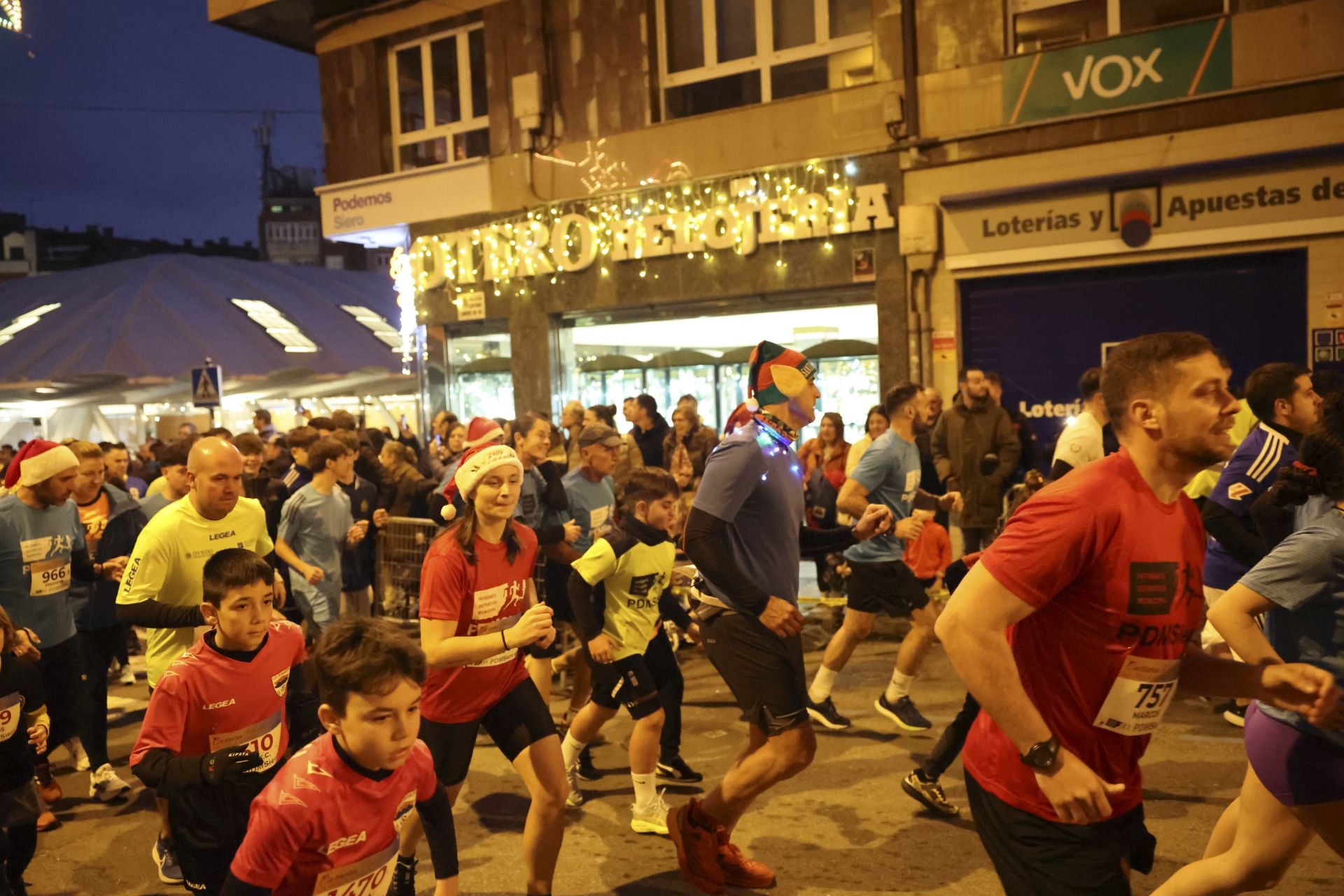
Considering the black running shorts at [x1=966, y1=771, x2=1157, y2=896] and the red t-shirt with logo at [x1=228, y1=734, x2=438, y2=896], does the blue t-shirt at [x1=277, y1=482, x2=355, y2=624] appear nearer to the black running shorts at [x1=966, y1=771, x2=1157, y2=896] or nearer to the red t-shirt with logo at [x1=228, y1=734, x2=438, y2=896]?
the red t-shirt with logo at [x1=228, y1=734, x2=438, y2=896]

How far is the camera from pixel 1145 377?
8.87 feet

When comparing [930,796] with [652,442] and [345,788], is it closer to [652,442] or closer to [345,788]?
[345,788]

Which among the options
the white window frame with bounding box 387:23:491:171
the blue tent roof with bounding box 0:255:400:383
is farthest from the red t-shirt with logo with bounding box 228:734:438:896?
the blue tent roof with bounding box 0:255:400:383

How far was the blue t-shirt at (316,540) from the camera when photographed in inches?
292

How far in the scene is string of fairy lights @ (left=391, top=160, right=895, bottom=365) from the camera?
1390 centimetres

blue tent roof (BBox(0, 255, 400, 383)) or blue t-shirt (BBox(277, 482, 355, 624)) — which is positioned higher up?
blue tent roof (BBox(0, 255, 400, 383))

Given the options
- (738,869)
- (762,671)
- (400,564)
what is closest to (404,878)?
(738,869)

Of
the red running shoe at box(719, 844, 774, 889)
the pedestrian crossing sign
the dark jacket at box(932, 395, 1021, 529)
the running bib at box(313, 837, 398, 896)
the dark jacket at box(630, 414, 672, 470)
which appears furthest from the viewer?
the pedestrian crossing sign

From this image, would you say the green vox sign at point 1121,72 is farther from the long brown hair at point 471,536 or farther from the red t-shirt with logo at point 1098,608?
the red t-shirt with logo at point 1098,608

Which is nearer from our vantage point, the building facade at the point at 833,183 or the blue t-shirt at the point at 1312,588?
the blue t-shirt at the point at 1312,588

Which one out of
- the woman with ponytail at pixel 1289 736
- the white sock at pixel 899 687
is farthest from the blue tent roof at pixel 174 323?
the woman with ponytail at pixel 1289 736

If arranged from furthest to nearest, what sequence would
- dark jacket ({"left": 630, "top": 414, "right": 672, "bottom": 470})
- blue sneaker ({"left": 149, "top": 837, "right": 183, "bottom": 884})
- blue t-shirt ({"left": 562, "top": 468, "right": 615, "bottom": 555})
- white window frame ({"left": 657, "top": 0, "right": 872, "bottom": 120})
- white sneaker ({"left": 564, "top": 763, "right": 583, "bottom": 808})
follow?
white window frame ({"left": 657, "top": 0, "right": 872, "bottom": 120}) → dark jacket ({"left": 630, "top": 414, "right": 672, "bottom": 470}) → blue t-shirt ({"left": 562, "top": 468, "right": 615, "bottom": 555}) → white sneaker ({"left": 564, "top": 763, "right": 583, "bottom": 808}) → blue sneaker ({"left": 149, "top": 837, "right": 183, "bottom": 884})

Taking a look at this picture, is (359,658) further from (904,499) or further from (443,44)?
(443,44)

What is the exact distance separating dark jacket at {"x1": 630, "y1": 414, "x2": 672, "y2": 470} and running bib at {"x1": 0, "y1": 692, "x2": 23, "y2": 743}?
838 cm
